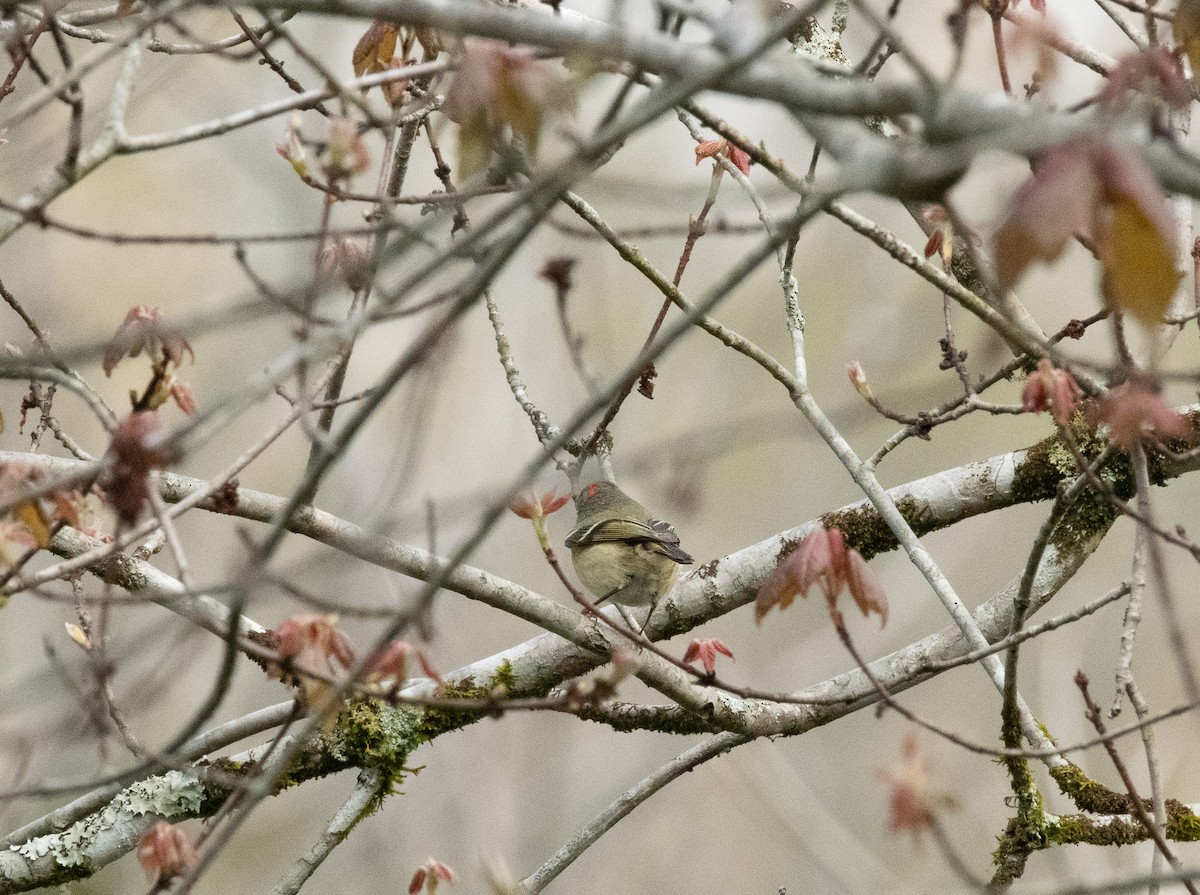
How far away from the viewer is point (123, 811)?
3.09 metres

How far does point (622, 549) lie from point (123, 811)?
1855 millimetres

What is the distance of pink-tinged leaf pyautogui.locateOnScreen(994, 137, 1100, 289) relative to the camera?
1163mm

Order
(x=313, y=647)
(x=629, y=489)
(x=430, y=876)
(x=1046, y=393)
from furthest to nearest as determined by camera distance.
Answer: (x=629, y=489), (x=430, y=876), (x=1046, y=393), (x=313, y=647)

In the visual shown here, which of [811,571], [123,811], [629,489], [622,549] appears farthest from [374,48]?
[629,489]

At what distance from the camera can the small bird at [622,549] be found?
389 centimetres

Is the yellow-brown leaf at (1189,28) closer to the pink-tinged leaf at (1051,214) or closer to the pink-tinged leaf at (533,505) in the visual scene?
the pink-tinged leaf at (1051,214)

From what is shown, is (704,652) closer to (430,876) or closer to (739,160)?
(430,876)

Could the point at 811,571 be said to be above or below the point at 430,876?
above

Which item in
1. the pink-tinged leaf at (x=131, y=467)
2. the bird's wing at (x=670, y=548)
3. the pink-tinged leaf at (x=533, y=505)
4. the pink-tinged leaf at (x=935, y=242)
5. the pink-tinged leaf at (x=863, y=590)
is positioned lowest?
the pink-tinged leaf at (x=131, y=467)

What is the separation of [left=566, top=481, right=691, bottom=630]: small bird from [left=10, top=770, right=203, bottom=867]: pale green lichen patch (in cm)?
141

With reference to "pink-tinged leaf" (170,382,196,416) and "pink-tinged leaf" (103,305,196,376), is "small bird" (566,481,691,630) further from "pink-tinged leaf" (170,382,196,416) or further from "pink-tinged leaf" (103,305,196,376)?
"pink-tinged leaf" (103,305,196,376)

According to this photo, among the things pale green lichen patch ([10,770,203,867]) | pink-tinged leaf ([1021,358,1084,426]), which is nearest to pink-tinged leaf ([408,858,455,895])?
pale green lichen patch ([10,770,203,867])

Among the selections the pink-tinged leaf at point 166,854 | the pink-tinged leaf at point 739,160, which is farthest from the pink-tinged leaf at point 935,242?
the pink-tinged leaf at point 166,854

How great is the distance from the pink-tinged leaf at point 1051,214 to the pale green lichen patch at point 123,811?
2.66m
